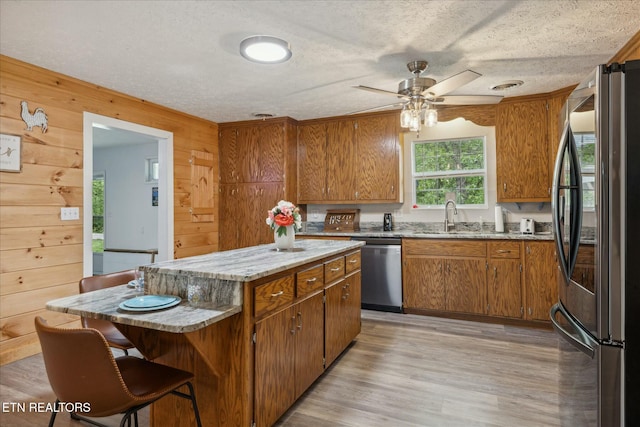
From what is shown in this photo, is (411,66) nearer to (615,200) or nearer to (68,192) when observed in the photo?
(615,200)

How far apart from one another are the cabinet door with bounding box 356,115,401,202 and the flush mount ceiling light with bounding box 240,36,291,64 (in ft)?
6.69

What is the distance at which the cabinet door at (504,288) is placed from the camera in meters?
3.74

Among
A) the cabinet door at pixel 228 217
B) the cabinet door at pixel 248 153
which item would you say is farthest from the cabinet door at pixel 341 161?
the cabinet door at pixel 228 217

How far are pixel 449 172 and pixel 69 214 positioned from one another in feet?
13.8

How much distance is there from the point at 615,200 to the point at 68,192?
393 cm

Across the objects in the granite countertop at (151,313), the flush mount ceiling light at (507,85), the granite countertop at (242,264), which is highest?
the flush mount ceiling light at (507,85)

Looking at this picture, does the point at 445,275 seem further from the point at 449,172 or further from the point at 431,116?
the point at 431,116

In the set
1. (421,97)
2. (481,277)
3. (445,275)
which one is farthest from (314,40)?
(481,277)

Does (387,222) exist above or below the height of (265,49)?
below

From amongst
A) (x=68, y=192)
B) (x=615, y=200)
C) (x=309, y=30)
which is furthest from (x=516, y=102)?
(x=68, y=192)

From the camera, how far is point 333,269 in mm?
2746

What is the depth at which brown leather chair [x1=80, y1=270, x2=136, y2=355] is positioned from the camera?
2.15 metres

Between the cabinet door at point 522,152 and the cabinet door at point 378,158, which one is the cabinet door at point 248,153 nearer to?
the cabinet door at point 378,158

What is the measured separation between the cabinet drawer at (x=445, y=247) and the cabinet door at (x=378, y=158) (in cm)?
73
